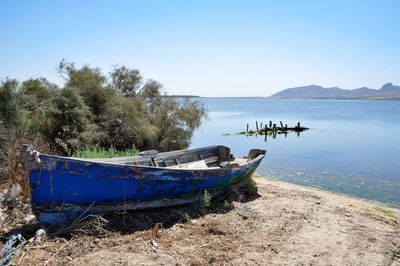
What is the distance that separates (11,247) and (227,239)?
158 inches

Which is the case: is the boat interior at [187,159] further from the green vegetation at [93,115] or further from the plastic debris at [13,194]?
the green vegetation at [93,115]

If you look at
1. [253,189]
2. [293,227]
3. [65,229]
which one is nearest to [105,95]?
[253,189]

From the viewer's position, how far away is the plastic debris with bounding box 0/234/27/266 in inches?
214

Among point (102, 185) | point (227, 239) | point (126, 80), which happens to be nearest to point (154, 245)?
point (227, 239)

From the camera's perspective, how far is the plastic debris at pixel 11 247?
5.45 meters

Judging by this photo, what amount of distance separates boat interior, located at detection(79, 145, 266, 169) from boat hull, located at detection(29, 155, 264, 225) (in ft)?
4.15

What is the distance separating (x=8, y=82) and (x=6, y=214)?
6.25 metres

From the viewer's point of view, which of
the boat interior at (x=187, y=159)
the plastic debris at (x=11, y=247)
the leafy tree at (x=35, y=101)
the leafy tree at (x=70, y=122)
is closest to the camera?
the plastic debris at (x=11, y=247)

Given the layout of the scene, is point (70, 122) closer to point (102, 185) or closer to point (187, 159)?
point (187, 159)

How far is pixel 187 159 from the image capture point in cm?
1070

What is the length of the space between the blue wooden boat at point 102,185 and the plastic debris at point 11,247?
708 mm

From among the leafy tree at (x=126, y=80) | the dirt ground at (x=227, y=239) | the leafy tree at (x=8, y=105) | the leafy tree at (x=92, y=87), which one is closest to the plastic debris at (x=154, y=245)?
the dirt ground at (x=227, y=239)

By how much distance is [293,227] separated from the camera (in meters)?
7.96

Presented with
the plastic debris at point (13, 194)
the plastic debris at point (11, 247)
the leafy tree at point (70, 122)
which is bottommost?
the plastic debris at point (11, 247)
